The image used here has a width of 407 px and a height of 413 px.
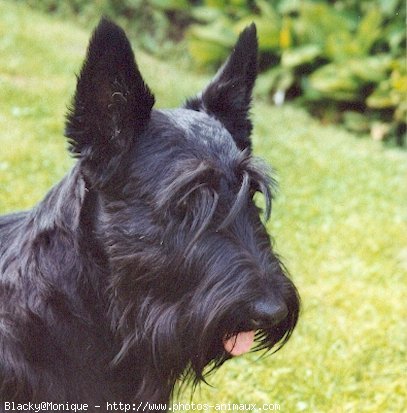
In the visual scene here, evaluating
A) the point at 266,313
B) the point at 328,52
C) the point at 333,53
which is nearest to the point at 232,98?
the point at 266,313

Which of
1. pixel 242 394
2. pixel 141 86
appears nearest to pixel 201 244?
pixel 141 86

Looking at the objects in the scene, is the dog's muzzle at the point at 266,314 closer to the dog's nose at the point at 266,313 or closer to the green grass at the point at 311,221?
the dog's nose at the point at 266,313

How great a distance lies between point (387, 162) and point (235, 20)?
4.97 m

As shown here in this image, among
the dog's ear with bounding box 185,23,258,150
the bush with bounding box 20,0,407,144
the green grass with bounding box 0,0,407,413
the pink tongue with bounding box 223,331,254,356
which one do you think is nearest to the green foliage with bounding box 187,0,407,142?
the bush with bounding box 20,0,407,144

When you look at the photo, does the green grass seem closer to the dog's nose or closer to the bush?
the bush

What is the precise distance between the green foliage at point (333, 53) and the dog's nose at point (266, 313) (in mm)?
7806

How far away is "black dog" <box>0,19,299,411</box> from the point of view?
253cm

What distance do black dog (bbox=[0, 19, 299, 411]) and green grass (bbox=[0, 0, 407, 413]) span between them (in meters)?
0.99

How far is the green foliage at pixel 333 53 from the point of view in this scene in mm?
10234

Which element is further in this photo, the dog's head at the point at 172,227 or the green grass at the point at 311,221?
the green grass at the point at 311,221

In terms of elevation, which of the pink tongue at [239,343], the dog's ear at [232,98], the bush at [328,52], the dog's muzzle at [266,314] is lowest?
the bush at [328,52]

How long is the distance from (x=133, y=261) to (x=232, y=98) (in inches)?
37.0

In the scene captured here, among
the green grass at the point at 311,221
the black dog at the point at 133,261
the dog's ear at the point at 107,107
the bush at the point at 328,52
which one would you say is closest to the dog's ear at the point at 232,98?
the black dog at the point at 133,261

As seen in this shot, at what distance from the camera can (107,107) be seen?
2576 mm
